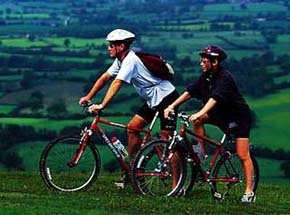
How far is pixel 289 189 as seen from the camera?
14.7 meters

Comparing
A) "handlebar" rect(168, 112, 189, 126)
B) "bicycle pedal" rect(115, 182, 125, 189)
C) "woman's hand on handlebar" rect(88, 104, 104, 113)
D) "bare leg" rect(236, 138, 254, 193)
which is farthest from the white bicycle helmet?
"bicycle pedal" rect(115, 182, 125, 189)

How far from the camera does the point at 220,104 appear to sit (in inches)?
442

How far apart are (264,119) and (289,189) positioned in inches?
1064

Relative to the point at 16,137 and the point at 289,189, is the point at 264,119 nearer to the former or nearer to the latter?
the point at 16,137

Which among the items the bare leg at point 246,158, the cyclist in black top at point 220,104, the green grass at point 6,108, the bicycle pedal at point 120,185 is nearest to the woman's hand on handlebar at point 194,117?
the cyclist in black top at point 220,104

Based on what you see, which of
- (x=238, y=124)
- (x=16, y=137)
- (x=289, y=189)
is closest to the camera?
(x=238, y=124)

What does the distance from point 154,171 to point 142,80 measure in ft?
4.00

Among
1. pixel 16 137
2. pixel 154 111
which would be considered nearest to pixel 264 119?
pixel 16 137

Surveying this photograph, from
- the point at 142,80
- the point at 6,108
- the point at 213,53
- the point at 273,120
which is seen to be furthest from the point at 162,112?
the point at 6,108

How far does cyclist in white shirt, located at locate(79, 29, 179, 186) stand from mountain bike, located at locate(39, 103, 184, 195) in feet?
0.42

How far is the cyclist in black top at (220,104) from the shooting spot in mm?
11094

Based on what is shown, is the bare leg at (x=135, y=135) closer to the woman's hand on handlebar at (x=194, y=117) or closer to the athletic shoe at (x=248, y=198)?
the woman's hand on handlebar at (x=194, y=117)

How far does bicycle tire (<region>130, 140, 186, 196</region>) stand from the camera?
1139cm

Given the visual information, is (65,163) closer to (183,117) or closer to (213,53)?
(183,117)
